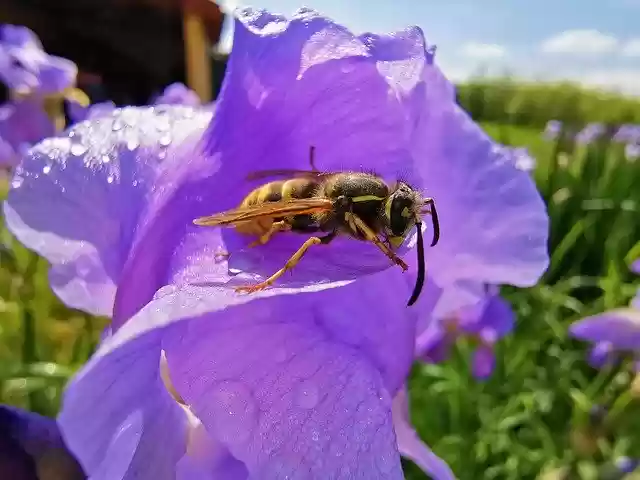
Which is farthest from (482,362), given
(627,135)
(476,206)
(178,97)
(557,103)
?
(557,103)

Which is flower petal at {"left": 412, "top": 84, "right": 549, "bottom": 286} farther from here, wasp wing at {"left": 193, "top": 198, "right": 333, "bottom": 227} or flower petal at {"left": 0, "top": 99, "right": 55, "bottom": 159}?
flower petal at {"left": 0, "top": 99, "right": 55, "bottom": 159}

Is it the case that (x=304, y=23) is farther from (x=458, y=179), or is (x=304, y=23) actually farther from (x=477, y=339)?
(x=477, y=339)

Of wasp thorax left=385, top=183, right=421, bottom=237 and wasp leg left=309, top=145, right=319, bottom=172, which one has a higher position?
wasp leg left=309, top=145, right=319, bottom=172

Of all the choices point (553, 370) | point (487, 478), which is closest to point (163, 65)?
point (553, 370)

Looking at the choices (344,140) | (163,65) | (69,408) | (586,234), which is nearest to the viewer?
(69,408)

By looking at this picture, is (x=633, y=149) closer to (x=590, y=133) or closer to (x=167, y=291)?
(x=590, y=133)

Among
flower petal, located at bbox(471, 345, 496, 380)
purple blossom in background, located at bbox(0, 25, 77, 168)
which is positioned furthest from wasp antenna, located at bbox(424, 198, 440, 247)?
flower petal, located at bbox(471, 345, 496, 380)

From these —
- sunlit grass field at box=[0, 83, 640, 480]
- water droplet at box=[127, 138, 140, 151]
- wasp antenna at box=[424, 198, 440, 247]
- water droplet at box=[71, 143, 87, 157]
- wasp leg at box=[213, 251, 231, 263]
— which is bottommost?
sunlit grass field at box=[0, 83, 640, 480]
